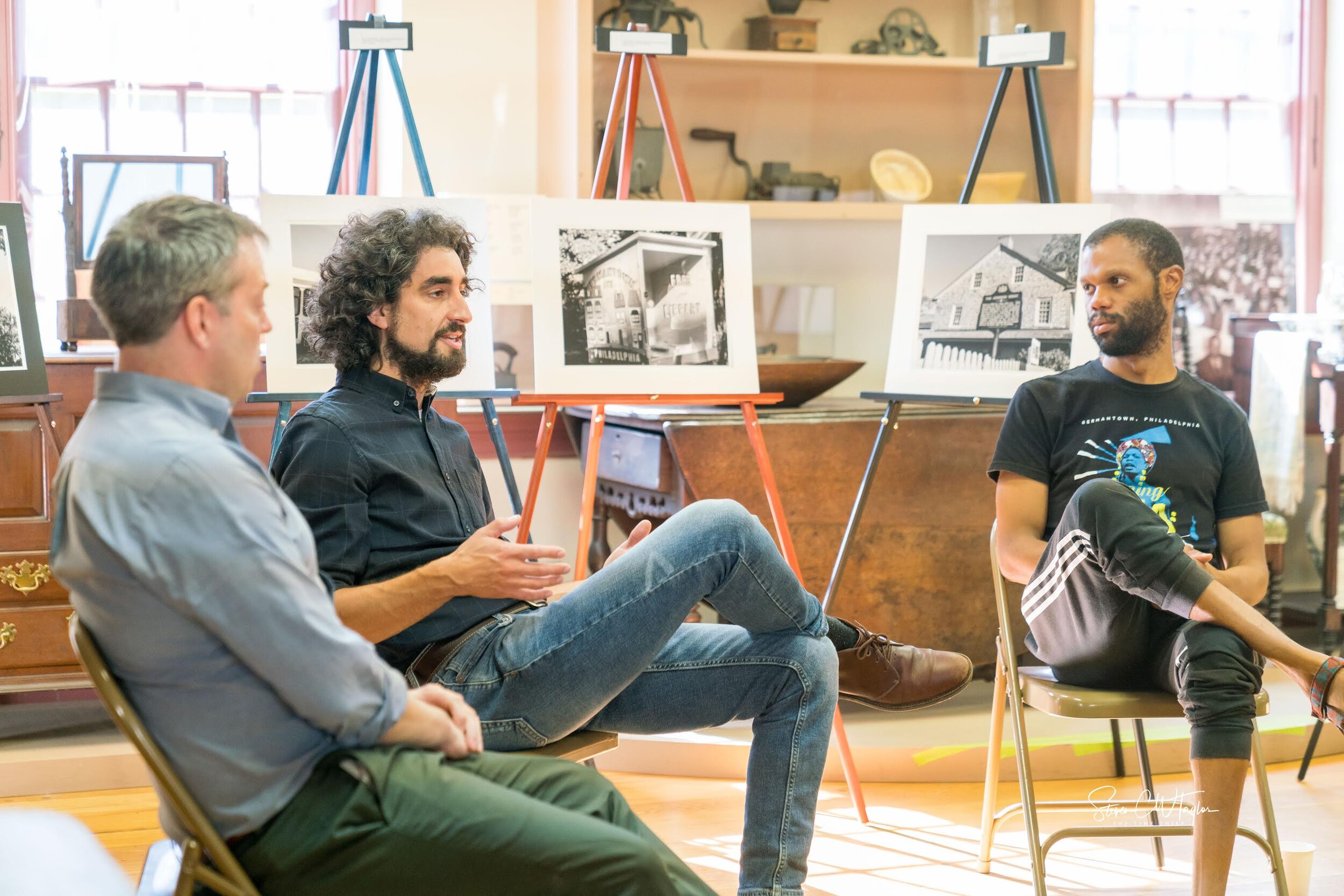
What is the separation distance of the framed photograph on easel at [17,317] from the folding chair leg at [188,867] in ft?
6.55

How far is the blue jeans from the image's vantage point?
1.78 m

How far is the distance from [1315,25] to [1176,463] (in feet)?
9.34

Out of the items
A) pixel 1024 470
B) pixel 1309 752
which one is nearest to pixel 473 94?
pixel 1024 470

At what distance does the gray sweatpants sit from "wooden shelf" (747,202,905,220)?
182 cm

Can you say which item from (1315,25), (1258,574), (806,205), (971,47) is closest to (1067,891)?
(1258,574)

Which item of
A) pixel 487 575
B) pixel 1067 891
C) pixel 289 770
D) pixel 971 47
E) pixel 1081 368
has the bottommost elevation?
pixel 1067 891

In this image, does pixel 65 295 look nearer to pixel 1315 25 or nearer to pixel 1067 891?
pixel 1067 891

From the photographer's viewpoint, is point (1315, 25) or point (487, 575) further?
point (1315, 25)

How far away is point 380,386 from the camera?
6.42 feet

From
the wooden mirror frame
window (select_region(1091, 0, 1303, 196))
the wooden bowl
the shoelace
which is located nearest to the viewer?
the shoelace

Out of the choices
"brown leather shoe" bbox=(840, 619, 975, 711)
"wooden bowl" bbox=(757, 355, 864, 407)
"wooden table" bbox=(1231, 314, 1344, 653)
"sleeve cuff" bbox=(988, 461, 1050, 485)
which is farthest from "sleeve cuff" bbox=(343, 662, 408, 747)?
"wooden table" bbox=(1231, 314, 1344, 653)

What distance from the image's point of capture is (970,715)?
3359 mm

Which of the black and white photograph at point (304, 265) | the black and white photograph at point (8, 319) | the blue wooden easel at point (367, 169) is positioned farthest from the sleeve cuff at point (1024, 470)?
the black and white photograph at point (8, 319)

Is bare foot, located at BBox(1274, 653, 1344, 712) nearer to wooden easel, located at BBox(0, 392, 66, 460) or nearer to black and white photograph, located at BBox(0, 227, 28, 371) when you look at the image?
wooden easel, located at BBox(0, 392, 66, 460)
